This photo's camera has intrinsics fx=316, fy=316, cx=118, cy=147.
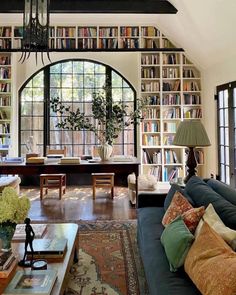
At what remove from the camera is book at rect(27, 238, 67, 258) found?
7.47ft

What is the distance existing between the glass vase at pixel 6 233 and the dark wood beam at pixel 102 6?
4416mm

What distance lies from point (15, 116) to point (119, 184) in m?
2.72

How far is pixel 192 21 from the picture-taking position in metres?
5.20

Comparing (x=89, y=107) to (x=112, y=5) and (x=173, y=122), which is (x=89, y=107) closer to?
(x=173, y=122)

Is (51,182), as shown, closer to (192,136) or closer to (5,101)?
(5,101)

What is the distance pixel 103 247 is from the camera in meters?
3.41

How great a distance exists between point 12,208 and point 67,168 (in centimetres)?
261

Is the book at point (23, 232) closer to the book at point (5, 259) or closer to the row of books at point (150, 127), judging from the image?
the book at point (5, 259)

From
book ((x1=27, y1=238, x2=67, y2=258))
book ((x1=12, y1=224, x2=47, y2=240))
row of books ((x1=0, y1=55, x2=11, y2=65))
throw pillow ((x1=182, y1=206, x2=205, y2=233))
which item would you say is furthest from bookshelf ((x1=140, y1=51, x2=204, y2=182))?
throw pillow ((x1=182, y1=206, x2=205, y2=233))

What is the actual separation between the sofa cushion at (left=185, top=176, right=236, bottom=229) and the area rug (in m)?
0.84

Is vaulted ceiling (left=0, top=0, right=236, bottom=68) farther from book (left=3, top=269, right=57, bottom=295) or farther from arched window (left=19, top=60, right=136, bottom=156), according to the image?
book (left=3, top=269, right=57, bottom=295)

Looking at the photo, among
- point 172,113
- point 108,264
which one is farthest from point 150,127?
point 108,264

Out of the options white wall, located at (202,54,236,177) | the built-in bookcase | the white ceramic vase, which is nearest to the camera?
the white ceramic vase

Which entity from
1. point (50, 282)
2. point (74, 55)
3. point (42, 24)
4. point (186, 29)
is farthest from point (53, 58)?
point (50, 282)
